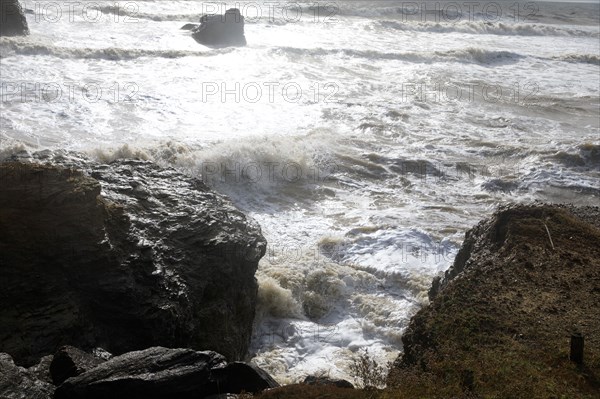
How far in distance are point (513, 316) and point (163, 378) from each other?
3.48 meters

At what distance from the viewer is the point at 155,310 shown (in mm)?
6895

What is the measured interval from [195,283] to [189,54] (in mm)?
19502

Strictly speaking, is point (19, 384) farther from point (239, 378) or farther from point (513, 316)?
point (513, 316)

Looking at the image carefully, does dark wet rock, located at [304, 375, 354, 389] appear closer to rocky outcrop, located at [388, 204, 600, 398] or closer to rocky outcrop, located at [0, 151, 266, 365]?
rocky outcrop, located at [388, 204, 600, 398]

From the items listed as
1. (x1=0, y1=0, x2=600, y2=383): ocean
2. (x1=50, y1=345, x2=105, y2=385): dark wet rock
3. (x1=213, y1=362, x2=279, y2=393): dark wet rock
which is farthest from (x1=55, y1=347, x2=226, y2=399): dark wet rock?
(x1=0, y1=0, x2=600, y2=383): ocean

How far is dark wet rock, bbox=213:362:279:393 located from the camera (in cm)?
568

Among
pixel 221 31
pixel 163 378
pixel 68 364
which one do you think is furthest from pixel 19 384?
pixel 221 31

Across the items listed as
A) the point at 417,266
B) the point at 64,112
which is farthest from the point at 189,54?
the point at 417,266

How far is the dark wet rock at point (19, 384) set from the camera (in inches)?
204

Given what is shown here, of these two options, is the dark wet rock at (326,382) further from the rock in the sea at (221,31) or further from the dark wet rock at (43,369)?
the rock in the sea at (221,31)

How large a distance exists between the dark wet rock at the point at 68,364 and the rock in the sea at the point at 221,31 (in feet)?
76.9

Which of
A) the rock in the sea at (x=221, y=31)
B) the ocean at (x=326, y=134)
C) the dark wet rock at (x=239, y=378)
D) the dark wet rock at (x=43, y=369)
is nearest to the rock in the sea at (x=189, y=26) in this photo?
the ocean at (x=326, y=134)

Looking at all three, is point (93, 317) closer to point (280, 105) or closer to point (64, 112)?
point (64, 112)

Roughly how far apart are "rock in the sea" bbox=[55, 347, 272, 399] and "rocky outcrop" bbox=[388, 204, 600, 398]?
135 cm
